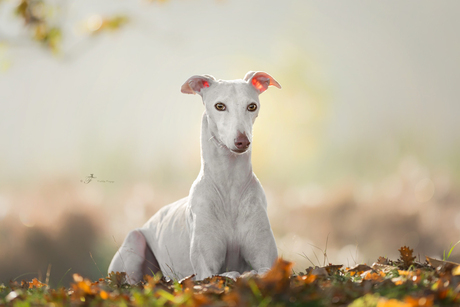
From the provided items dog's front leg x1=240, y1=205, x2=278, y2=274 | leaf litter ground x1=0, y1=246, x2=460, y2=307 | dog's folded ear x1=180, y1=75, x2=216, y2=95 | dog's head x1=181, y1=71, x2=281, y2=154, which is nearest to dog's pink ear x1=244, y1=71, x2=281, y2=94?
dog's head x1=181, y1=71, x2=281, y2=154

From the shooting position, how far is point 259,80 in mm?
4129

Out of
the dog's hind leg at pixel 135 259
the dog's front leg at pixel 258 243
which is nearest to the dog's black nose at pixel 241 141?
the dog's front leg at pixel 258 243

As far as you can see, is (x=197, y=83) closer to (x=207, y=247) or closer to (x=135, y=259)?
(x=207, y=247)

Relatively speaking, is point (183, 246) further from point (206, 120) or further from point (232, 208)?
point (206, 120)

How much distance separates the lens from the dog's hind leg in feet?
14.8

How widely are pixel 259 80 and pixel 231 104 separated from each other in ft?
2.01

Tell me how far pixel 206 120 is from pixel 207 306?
2.42m

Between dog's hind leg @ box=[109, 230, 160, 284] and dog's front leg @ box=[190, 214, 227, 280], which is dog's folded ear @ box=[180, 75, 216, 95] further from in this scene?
dog's hind leg @ box=[109, 230, 160, 284]

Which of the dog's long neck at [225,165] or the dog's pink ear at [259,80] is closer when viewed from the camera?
the dog's long neck at [225,165]

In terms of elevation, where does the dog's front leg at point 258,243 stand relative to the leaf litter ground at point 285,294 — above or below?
below

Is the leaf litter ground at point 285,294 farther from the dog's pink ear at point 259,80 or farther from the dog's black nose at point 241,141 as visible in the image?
the dog's pink ear at point 259,80

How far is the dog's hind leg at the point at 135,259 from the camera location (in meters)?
4.50

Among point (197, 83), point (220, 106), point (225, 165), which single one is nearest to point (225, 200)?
point (225, 165)

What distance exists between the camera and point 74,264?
682cm
